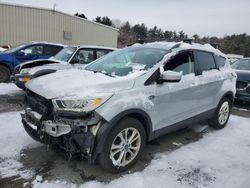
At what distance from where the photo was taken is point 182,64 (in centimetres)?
452

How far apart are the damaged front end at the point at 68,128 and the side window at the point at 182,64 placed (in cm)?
161

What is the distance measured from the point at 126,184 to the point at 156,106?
1.20 meters

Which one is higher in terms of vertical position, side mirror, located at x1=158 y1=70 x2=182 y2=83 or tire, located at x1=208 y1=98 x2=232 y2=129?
side mirror, located at x1=158 y1=70 x2=182 y2=83

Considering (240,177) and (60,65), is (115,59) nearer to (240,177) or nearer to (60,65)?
(240,177)

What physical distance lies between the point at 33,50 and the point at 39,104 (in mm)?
7487

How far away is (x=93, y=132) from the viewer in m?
3.18

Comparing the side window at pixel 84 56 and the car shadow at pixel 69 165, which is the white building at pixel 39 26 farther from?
the car shadow at pixel 69 165

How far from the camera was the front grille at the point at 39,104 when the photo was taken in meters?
3.29

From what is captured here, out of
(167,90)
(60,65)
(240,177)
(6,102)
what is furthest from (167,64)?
(6,102)

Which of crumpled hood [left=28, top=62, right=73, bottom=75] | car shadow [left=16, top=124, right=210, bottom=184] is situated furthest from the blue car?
car shadow [left=16, top=124, right=210, bottom=184]

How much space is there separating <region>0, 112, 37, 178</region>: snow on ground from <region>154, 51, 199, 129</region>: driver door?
2.08 meters

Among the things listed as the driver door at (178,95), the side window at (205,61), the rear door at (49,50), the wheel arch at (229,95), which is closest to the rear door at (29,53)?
the rear door at (49,50)

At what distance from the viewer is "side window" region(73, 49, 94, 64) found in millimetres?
8188

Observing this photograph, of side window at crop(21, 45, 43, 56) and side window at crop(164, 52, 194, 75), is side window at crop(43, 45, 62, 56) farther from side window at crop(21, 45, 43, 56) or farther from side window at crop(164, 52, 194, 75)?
side window at crop(164, 52, 194, 75)
